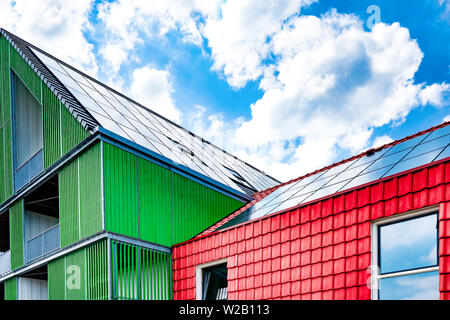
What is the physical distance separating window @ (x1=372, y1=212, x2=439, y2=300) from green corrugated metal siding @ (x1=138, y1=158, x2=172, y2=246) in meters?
7.39

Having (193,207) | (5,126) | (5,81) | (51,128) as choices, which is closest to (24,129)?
(5,126)

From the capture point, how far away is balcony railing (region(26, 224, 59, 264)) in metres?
16.9

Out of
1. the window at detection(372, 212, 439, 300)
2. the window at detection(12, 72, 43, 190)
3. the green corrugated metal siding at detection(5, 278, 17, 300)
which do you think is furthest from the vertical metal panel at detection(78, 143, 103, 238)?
the window at detection(372, 212, 439, 300)

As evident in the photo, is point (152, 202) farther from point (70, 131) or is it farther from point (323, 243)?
point (323, 243)

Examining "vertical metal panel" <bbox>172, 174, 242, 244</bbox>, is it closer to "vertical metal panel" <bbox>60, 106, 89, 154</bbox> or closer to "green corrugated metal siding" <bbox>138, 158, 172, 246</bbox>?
"green corrugated metal siding" <bbox>138, 158, 172, 246</bbox>

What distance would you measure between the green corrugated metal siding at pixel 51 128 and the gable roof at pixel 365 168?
18.8 ft

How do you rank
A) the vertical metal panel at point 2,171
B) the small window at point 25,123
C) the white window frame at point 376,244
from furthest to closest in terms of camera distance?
the vertical metal panel at point 2,171 < the small window at point 25,123 < the white window frame at point 376,244

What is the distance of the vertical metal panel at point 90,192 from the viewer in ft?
48.0

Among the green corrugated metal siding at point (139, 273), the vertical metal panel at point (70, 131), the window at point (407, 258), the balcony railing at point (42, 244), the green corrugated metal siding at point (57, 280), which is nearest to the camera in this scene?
the window at point (407, 258)

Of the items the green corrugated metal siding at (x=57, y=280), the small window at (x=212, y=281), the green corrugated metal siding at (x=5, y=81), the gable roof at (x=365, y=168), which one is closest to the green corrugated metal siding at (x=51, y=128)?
the green corrugated metal siding at (x=57, y=280)

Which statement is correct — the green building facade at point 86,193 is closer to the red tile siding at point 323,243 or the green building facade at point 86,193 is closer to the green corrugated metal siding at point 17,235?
the green corrugated metal siding at point 17,235

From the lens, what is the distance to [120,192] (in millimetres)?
15008
